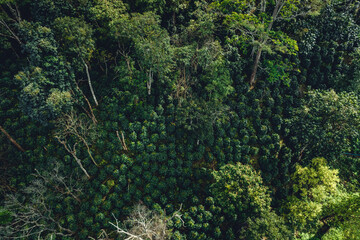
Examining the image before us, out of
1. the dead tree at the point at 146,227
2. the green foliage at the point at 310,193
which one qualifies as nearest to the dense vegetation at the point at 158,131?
the green foliage at the point at 310,193

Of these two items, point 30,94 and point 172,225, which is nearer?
point 30,94

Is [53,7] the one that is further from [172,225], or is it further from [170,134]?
[172,225]

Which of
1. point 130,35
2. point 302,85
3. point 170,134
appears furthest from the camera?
point 302,85

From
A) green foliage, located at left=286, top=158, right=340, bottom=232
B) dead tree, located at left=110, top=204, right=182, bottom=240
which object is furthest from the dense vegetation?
dead tree, located at left=110, top=204, right=182, bottom=240

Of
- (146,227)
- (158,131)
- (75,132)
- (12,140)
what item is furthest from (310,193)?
(12,140)

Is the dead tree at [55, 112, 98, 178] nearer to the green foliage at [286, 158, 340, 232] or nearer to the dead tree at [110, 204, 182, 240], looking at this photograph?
the dead tree at [110, 204, 182, 240]

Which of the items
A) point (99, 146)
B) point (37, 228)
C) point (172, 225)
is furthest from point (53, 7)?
point (172, 225)

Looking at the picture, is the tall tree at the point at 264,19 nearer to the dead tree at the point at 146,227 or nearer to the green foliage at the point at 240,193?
the green foliage at the point at 240,193

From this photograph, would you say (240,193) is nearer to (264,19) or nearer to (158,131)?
(158,131)

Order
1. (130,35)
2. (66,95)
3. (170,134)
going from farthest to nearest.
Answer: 1. (170,134)
2. (130,35)
3. (66,95)
